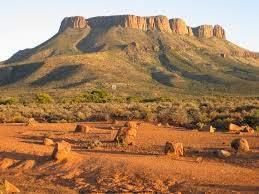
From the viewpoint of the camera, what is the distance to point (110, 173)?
577 inches

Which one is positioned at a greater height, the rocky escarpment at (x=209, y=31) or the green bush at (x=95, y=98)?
the rocky escarpment at (x=209, y=31)

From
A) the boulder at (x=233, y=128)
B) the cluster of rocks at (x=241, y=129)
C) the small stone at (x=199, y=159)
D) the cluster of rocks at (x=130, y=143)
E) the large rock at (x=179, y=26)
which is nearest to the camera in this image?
the cluster of rocks at (x=130, y=143)

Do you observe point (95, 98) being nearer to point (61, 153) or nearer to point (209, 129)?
point (209, 129)

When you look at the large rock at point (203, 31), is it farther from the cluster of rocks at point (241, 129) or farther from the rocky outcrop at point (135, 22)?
the cluster of rocks at point (241, 129)

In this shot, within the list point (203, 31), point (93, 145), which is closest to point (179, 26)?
point (203, 31)

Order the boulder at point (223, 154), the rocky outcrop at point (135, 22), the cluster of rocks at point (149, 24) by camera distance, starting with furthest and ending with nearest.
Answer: the cluster of rocks at point (149, 24) → the rocky outcrop at point (135, 22) → the boulder at point (223, 154)

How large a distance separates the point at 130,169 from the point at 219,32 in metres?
173

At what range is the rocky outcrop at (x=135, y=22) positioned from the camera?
563ft

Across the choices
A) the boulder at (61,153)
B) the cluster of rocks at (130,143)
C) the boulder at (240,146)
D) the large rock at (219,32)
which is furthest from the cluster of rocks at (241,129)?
the large rock at (219,32)

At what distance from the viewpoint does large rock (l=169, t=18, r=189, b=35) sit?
174 metres

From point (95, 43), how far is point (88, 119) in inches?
4962

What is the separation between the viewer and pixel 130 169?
48.5 feet

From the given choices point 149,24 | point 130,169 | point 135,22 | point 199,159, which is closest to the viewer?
point 130,169

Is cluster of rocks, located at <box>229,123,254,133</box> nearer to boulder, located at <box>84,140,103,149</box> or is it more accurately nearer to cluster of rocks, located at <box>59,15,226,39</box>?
boulder, located at <box>84,140,103,149</box>
